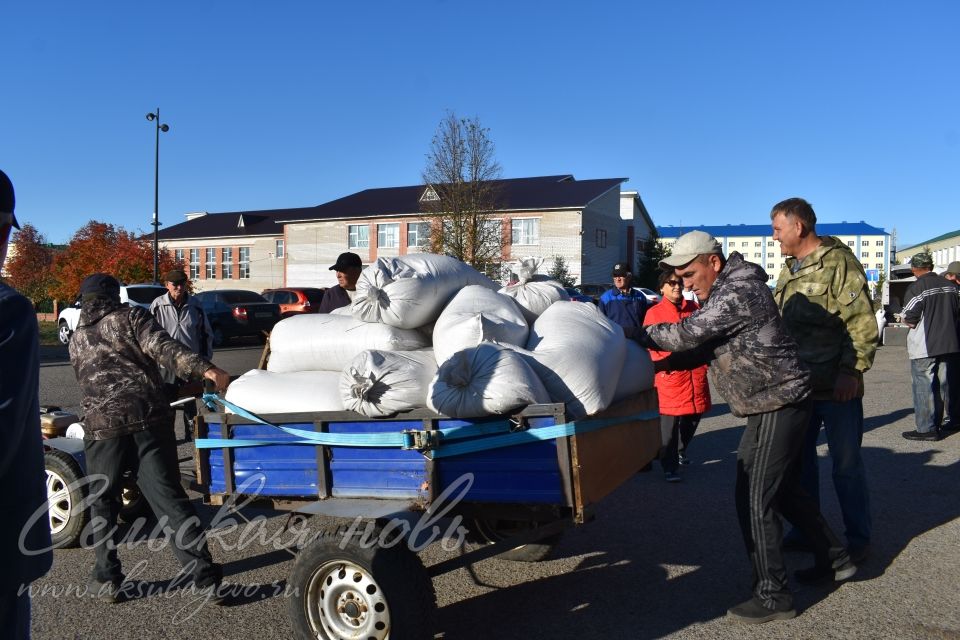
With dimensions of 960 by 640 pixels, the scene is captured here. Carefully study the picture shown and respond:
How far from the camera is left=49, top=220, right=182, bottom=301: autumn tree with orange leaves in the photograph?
36625mm

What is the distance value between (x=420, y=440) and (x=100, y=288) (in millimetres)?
2368

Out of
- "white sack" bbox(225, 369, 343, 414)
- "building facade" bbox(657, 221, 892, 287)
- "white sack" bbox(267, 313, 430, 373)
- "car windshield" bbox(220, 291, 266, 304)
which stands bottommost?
"white sack" bbox(225, 369, 343, 414)

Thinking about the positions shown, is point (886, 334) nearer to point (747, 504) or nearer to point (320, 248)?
point (747, 504)

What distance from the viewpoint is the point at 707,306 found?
394cm

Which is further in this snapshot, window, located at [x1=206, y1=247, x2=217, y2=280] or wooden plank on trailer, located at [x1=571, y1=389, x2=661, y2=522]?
window, located at [x1=206, y1=247, x2=217, y2=280]

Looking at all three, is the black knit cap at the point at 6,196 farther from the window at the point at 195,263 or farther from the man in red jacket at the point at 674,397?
the window at the point at 195,263

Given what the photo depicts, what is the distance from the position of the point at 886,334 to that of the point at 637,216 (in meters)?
34.0

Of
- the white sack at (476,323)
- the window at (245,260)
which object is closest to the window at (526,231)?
the window at (245,260)

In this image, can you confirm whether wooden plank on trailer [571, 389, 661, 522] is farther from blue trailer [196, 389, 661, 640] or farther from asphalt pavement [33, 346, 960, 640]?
asphalt pavement [33, 346, 960, 640]

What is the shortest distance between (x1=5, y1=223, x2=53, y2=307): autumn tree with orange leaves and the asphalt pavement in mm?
43852

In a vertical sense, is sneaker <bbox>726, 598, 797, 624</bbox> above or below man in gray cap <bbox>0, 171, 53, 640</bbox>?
below

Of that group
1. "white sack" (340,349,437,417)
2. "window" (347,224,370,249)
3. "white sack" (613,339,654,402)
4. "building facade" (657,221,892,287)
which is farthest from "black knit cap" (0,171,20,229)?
"building facade" (657,221,892,287)

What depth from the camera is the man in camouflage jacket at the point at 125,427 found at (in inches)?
171

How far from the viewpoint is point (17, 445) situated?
1958 mm
